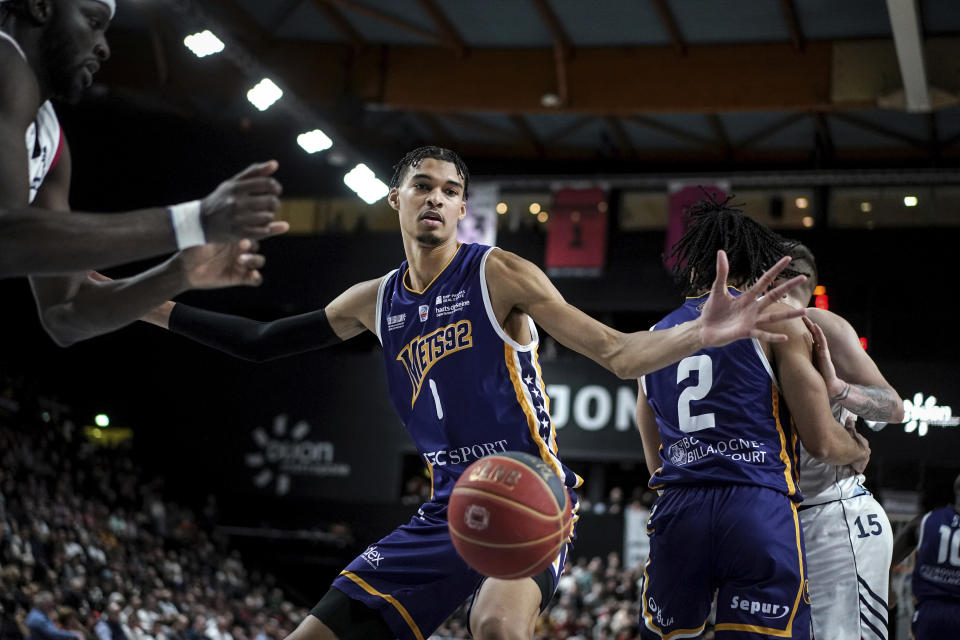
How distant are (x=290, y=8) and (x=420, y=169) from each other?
1339cm

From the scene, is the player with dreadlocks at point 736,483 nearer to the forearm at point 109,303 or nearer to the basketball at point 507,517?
the basketball at point 507,517

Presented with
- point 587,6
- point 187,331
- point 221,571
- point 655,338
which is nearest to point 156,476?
point 221,571

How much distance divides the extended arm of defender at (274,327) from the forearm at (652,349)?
1470 millimetres

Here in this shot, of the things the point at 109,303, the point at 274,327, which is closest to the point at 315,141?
the point at 274,327

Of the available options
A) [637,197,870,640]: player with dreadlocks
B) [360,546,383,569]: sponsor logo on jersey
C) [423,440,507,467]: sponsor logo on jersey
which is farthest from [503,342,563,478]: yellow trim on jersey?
[360,546,383,569]: sponsor logo on jersey

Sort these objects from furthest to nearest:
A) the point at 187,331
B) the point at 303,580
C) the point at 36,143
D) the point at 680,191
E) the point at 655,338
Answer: the point at 303,580 < the point at 680,191 < the point at 187,331 < the point at 655,338 < the point at 36,143

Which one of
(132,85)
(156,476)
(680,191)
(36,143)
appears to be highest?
(132,85)

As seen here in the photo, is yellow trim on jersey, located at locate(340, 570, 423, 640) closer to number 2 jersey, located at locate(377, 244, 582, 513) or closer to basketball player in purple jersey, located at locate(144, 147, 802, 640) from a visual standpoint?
basketball player in purple jersey, located at locate(144, 147, 802, 640)

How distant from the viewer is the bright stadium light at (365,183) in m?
16.6

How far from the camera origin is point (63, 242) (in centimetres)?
289

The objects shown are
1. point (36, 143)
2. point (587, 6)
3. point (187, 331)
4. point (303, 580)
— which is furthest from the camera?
point (303, 580)

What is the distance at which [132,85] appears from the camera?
800 inches

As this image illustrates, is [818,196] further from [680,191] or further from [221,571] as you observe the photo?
[221,571]

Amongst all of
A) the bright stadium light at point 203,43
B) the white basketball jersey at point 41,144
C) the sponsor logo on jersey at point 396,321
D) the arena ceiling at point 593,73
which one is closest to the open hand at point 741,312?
the sponsor logo on jersey at point 396,321
